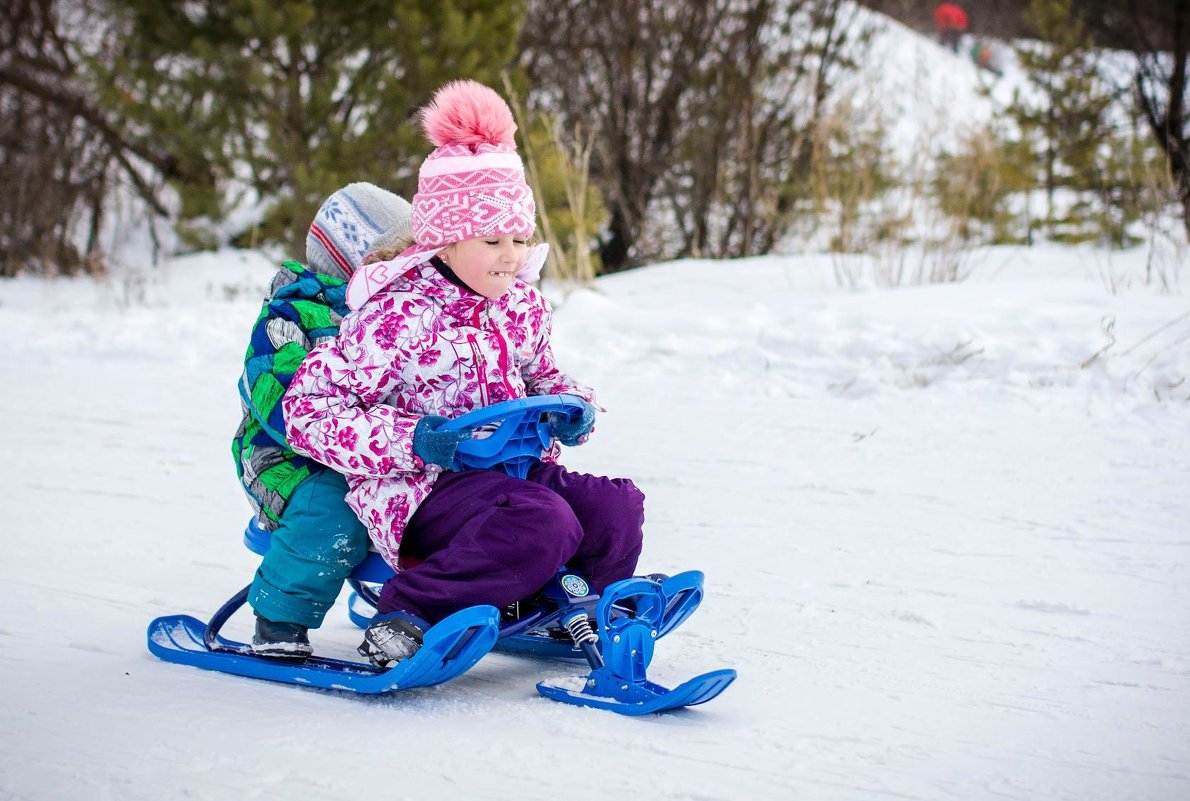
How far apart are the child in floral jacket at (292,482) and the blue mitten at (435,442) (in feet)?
0.92

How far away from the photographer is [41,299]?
11.5 metres

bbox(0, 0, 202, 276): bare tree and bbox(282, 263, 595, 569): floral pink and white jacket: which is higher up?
bbox(0, 0, 202, 276): bare tree

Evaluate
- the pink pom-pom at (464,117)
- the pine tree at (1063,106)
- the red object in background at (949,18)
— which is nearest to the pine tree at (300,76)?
the pine tree at (1063,106)

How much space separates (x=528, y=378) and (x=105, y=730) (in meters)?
1.10

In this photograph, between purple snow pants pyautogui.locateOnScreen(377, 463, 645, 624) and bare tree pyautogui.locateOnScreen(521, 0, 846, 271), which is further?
bare tree pyautogui.locateOnScreen(521, 0, 846, 271)

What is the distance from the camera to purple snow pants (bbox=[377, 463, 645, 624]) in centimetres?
211

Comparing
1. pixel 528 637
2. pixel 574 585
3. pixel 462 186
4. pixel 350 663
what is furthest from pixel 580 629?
pixel 462 186

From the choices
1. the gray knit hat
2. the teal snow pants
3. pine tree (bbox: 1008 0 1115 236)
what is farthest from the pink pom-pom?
pine tree (bbox: 1008 0 1115 236)

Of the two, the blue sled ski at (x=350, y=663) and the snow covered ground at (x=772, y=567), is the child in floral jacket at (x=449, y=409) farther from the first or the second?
the snow covered ground at (x=772, y=567)

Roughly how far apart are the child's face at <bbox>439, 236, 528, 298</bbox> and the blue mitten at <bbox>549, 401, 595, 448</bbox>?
290mm

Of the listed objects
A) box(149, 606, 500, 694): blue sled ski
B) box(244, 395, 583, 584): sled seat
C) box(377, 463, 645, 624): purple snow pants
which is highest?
box(244, 395, 583, 584): sled seat

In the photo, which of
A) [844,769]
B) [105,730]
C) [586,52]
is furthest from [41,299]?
[844,769]

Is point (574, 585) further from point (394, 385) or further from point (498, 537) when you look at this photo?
point (394, 385)

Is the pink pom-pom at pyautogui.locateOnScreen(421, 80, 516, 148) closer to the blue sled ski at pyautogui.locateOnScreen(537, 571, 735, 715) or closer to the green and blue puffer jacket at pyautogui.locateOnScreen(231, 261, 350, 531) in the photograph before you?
the green and blue puffer jacket at pyautogui.locateOnScreen(231, 261, 350, 531)
